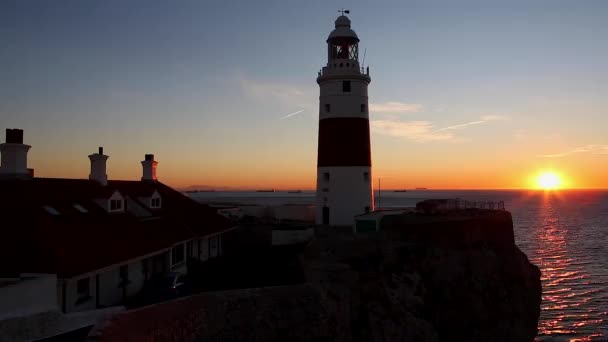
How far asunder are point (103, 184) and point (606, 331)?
3454cm

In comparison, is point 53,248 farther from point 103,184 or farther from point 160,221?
point 103,184

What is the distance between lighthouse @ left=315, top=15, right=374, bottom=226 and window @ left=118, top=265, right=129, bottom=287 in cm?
1738

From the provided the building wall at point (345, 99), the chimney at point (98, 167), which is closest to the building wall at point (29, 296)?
the chimney at point (98, 167)

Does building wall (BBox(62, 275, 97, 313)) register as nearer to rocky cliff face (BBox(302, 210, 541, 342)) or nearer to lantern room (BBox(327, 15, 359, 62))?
rocky cliff face (BBox(302, 210, 541, 342))

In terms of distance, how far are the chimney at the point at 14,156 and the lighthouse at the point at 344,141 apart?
1926 centimetres

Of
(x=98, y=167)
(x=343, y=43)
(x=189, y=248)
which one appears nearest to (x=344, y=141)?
(x=343, y=43)

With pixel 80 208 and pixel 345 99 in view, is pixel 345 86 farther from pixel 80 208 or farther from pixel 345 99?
pixel 80 208

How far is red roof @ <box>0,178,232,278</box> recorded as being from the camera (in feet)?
48.5

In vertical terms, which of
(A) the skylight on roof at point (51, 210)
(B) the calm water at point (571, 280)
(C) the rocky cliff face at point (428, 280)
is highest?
(A) the skylight on roof at point (51, 210)

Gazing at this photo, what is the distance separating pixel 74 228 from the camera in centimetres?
1772

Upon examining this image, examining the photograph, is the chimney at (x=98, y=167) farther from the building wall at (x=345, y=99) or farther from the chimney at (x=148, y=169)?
the building wall at (x=345, y=99)

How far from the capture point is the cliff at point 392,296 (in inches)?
631

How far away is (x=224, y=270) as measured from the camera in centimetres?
2428

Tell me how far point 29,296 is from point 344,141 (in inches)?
922
